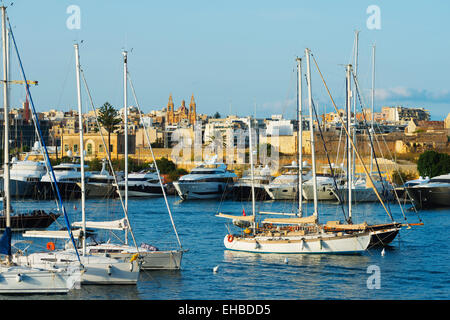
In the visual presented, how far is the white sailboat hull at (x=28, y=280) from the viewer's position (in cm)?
2122

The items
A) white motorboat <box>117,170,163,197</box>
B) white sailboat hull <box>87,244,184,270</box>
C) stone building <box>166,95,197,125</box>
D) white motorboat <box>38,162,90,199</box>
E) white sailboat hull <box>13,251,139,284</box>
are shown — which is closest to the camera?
white sailboat hull <box>13,251,139,284</box>

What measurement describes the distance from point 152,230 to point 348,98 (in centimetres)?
1128

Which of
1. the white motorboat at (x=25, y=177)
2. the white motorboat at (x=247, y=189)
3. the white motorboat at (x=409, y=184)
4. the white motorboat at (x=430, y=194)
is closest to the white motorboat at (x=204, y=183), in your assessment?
the white motorboat at (x=247, y=189)

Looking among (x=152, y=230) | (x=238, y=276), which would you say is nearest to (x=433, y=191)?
(x=152, y=230)

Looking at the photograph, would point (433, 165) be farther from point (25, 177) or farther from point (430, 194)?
point (25, 177)

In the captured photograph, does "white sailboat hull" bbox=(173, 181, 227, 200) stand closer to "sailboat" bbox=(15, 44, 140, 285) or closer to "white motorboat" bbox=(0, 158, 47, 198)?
"white motorboat" bbox=(0, 158, 47, 198)

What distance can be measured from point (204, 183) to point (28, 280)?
4211cm

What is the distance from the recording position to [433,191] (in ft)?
172

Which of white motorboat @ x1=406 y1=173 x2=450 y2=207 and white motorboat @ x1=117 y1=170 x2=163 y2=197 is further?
white motorboat @ x1=117 y1=170 x2=163 y2=197

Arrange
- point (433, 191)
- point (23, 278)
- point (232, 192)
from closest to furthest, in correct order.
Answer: point (23, 278)
point (433, 191)
point (232, 192)

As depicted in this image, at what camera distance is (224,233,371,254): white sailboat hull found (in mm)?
29016

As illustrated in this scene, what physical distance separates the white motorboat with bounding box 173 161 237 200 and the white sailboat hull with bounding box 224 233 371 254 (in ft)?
107

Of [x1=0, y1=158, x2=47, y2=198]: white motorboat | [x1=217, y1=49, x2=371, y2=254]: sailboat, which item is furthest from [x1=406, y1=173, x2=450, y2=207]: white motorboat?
[x1=0, y1=158, x2=47, y2=198]: white motorboat
